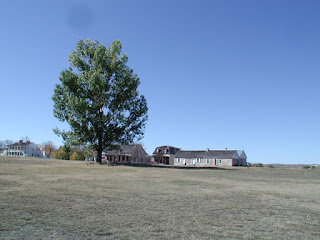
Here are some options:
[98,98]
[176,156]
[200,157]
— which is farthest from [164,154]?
[98,98]

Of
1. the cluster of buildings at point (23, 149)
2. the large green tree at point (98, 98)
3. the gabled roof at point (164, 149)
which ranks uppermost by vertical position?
the large green tree at point (98, 98)

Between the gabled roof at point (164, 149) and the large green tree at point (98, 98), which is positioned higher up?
the large green tree at point (98, 98)

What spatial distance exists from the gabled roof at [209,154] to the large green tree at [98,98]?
4817 centimetres

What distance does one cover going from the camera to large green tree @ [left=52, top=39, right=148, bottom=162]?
1507 inches

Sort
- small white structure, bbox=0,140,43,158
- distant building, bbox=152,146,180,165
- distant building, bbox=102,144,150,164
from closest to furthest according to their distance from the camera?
1. distant building, bbox=102,144,150,164
2. distant building, bbox=152,146,180,165
3. small white structure, bbox=0,140,43,158

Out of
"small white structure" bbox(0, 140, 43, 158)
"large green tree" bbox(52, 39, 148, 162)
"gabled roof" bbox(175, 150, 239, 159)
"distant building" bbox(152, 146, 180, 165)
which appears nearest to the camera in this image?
"large green tree" bbox(52, 39, 148, 162)

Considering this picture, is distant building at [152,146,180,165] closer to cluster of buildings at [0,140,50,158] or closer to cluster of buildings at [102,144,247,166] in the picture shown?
cluster of buildings at [102,144,247,166]

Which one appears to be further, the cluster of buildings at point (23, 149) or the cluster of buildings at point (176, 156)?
the cluster of buildings at point (23, 149)

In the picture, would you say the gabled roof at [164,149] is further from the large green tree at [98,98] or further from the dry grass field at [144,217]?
the dry grass field at [144,217]

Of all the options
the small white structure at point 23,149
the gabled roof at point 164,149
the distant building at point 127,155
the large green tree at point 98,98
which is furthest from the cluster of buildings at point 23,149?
the large green tree at point 98,98

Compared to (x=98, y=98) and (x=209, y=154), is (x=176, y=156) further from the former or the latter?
(x=98, y=98)

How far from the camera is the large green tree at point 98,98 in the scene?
1507 inches

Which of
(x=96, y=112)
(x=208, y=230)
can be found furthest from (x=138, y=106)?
(x=208, y=230)

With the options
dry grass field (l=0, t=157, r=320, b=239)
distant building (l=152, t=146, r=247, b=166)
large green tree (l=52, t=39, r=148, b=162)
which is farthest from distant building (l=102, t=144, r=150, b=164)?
dry grass field (l=0, t=157, r=320, b=239)
